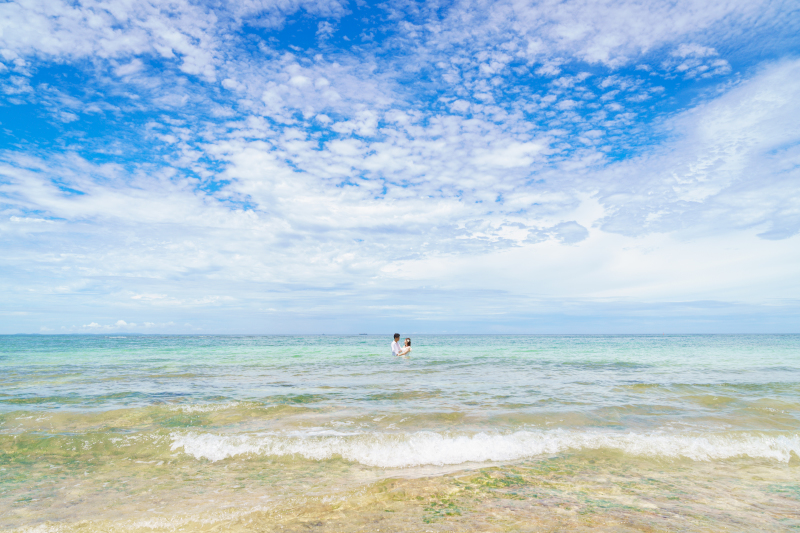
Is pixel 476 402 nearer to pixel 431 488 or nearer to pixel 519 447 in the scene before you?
pixel 519 447

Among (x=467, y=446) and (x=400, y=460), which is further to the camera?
(x=467, y=446)

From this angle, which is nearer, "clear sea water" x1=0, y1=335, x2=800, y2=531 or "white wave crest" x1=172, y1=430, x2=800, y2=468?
"clear sea water" x1=0, y1=335, x2=800, y2=531

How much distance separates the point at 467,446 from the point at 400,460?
4.45 ft

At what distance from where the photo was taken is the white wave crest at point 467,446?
7066 mm

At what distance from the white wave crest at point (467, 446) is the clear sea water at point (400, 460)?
0.12 ft

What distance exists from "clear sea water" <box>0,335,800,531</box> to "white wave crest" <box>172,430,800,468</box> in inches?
1.5

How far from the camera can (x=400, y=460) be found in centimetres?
697

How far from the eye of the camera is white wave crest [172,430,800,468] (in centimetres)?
707

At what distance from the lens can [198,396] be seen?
12.7 m

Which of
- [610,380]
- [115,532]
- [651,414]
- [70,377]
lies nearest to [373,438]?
[115,532]

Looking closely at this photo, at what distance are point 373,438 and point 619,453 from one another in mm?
4525

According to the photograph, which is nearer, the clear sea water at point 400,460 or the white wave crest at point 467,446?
the clear sea water at point 400,460

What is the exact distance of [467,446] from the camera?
293 inches

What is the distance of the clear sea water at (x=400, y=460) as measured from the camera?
4.59 meters
